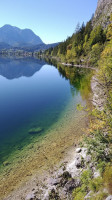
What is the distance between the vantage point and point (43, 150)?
16391 mm

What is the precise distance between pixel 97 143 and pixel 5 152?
13411 millimetres

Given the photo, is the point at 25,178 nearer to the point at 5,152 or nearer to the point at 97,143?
the point at 5,152

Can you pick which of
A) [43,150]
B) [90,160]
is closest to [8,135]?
[43,150]

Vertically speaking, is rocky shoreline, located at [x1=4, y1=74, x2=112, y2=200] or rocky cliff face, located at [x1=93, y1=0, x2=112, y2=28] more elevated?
rocky cliff face, located at [x1=93, y1=0, x2=112, y2=28]

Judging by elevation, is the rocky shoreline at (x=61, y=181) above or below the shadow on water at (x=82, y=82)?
below

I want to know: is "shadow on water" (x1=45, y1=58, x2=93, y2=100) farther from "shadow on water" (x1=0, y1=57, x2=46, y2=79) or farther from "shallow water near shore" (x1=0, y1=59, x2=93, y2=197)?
"shadow on water" (x1=0, y1=57, x2=46, y2=79)

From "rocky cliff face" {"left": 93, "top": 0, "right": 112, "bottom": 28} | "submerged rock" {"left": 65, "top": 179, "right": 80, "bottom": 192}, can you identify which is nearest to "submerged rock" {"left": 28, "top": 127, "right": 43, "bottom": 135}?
"submerged rock" {"left": 65, "top": 179, "right": 80, "bottom": 192}

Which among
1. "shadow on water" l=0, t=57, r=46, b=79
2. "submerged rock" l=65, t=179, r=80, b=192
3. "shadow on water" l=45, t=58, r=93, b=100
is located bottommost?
"submerged rock" l=65, t=179, r=80, b=192

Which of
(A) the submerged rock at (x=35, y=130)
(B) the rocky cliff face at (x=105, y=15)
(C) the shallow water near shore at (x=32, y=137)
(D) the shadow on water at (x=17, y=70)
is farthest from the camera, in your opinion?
(B) the rocky cliff face at (x=105, y=15)

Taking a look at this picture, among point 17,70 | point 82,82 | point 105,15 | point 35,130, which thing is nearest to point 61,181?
point 35,130

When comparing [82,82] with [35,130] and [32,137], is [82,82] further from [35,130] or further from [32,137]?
[32,137]

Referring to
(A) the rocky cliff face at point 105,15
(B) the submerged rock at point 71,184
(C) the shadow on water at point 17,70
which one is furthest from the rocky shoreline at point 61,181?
(A) the rocky cliff face at point 105,15

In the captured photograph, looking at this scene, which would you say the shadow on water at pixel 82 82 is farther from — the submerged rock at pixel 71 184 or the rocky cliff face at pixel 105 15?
the rocky cliff face at pixel 105 15

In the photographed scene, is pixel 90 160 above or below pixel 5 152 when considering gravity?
above
